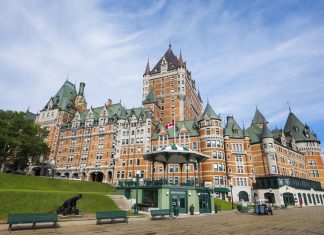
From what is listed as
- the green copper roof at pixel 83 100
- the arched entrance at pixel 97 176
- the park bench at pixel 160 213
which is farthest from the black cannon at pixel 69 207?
the green copper roof at pixel 83 100

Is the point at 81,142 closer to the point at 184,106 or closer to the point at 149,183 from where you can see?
the point at 184,106

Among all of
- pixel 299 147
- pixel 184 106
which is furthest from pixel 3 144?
pixel 299 147

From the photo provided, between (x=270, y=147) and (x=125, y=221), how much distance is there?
59945 mm

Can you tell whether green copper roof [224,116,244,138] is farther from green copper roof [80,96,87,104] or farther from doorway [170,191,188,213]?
green copper roof [80,96,87,104]

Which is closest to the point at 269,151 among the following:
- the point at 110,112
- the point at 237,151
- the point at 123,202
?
the point at 237,151

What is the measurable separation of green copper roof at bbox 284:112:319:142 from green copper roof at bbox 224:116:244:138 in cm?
3373

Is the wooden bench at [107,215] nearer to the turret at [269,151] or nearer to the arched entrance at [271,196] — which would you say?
the arched entrance at [271,196]

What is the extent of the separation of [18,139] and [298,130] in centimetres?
9440

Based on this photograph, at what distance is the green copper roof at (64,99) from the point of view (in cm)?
9206

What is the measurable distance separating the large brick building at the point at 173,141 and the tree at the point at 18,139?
61.6 ft

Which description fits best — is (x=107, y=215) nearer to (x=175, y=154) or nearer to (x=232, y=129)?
(x=175, y=154)

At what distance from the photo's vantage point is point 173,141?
68.6 m

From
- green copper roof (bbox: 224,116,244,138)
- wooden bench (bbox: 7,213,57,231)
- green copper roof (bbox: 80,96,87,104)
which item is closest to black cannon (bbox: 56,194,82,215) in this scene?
wooden bench (bbox: 7,213,57,231)

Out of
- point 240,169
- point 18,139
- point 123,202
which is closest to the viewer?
point 123,202
